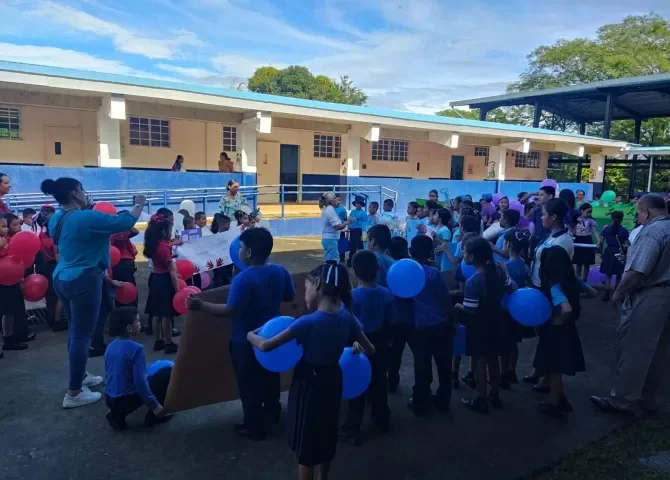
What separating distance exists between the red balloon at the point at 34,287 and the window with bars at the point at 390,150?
1577 centimetres

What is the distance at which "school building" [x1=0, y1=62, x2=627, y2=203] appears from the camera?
38.6 ft

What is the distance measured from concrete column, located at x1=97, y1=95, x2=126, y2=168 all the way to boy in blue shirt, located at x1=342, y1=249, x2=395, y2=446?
10.6 meters

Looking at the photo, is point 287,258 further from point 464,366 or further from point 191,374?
point 191,374

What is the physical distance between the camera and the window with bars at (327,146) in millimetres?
18578

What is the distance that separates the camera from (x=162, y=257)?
477cm

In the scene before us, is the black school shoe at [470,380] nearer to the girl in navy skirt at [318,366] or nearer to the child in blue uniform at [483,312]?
the child in blue uniform at [483,312]

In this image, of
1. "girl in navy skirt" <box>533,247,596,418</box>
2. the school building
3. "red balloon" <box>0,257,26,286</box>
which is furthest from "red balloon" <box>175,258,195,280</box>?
the school building

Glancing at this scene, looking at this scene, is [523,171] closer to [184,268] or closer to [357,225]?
[357,225]

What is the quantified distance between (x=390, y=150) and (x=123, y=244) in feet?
52.2

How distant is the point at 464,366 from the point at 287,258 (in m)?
6.12

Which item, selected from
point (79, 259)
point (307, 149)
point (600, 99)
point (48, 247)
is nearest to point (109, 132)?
point (307, 149)

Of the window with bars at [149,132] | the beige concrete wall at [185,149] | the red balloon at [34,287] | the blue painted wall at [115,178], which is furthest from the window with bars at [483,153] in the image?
the red balloon at [34,287]

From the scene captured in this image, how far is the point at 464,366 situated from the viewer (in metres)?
4.84

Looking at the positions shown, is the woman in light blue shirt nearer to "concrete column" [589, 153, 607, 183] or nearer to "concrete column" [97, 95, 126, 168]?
"concrete column" [97, 95, 126, 168]
